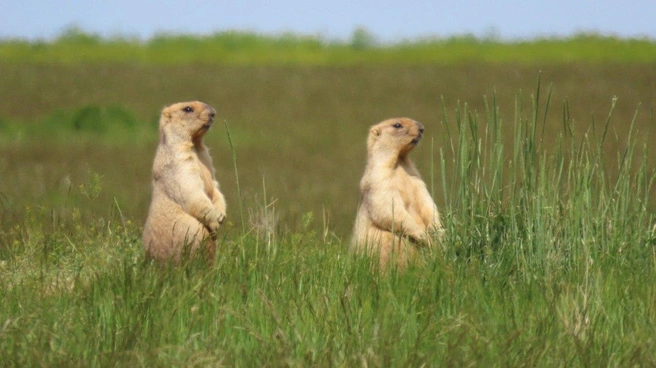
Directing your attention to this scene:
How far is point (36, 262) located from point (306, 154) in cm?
588

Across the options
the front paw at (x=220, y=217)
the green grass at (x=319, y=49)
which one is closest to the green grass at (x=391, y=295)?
the front paw at (x=220, y=217)

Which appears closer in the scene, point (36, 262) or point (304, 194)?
point (36, 262)

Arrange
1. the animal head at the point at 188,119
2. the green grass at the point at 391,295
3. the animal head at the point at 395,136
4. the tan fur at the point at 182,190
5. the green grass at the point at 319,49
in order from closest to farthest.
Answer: the green grass at the point at 391,295 < the tan fur at the point at 182,190 < the animal head at the point at 188,119 < the animal head at the point at 395,136 < the green grass at the point at 319,49

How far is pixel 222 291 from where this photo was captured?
435 cm

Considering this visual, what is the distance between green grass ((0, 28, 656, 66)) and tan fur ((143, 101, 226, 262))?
14.2m

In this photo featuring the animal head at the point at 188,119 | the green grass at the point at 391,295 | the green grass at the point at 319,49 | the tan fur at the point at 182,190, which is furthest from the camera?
the green grass at the point at 319,49

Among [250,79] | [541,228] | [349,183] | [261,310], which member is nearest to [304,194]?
[349,183]

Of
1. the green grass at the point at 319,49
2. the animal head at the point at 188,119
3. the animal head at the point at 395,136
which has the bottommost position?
the green grass at the point at 319,49

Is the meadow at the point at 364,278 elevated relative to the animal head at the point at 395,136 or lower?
lower

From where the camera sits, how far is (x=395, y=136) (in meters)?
5.90

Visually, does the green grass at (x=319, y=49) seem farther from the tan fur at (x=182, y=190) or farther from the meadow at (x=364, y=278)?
the tan fur at (x=182, y=190)

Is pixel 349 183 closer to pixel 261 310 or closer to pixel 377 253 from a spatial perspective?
pixel 377 253

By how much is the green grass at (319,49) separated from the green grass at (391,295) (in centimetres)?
1465

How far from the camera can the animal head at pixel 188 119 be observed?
5.49 metres
